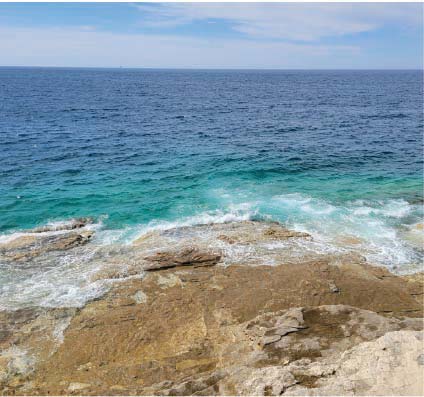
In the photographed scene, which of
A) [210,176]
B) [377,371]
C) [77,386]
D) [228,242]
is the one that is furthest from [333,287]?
[210,176]

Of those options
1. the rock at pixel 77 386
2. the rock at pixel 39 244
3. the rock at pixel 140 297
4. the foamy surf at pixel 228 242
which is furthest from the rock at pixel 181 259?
the rock at pixel 77 386

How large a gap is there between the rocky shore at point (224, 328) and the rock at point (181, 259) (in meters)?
0.07

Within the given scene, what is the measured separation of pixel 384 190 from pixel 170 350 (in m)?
30.8

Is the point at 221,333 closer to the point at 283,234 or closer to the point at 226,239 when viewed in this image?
the point at 226,239

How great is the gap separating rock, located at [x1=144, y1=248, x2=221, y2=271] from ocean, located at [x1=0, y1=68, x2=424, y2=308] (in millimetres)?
4769

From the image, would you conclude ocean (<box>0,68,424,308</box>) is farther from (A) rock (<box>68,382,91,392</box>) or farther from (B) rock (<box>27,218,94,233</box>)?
(A) rock (<box>68,382,91,392</box>)

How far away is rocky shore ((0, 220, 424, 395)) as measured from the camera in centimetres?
1379

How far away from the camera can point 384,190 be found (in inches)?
1528

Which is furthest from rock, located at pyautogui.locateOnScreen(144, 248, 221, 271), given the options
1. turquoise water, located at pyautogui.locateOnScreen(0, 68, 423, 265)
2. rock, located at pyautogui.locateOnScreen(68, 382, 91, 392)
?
rock, located at pyautogui.locateOnScreen(68, 382, 91, 392)

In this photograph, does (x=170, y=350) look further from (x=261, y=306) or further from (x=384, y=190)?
(x=384, y=190)

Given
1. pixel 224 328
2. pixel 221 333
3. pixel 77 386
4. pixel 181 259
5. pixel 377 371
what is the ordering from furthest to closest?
pixel 181 259 < pixel 224 328 < pixel 221 333 < pixel 77 386 < pixel 377 371

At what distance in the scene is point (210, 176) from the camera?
42.5m

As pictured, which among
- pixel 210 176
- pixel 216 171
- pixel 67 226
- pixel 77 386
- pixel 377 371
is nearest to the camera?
pixel 377 371

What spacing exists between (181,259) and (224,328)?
7157mm
